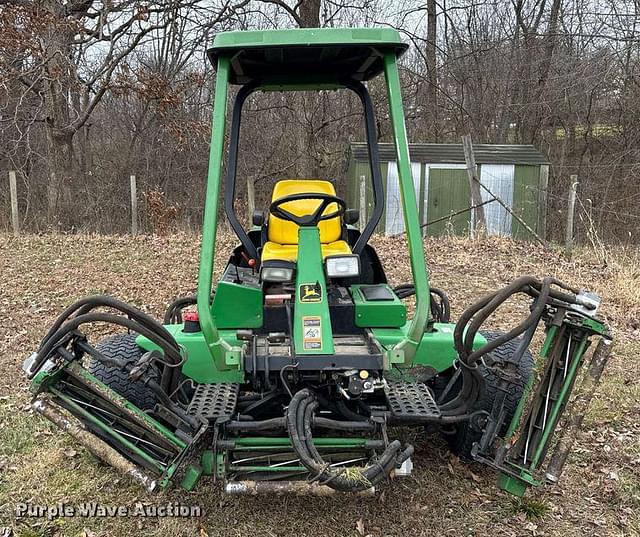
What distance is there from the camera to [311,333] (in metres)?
2.93

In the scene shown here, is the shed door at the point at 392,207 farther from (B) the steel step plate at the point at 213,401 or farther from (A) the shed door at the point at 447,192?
(B) the steel step plate at the point at 213,401

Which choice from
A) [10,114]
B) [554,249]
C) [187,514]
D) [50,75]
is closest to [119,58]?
[50,75]

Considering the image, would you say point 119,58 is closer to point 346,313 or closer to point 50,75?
point 50,75

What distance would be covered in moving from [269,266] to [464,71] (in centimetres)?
1588

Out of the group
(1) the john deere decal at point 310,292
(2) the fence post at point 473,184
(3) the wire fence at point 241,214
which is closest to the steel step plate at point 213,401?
(1) the john deere decal at point 310,292

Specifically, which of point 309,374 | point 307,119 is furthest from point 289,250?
point 307,119

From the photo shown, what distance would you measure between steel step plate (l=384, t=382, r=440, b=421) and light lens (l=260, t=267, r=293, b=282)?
2.34 ft

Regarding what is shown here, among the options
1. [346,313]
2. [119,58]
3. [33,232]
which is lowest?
[33,232]

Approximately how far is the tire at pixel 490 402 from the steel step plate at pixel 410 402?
251 millimetres

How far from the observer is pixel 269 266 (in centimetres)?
333

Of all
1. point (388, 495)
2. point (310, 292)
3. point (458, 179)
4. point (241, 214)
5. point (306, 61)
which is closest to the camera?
→ point (310, 292)

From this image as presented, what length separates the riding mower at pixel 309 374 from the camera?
268 centimetres

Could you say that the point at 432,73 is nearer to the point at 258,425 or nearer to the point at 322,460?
the point at 258,425

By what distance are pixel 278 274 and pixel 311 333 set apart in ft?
1.55
